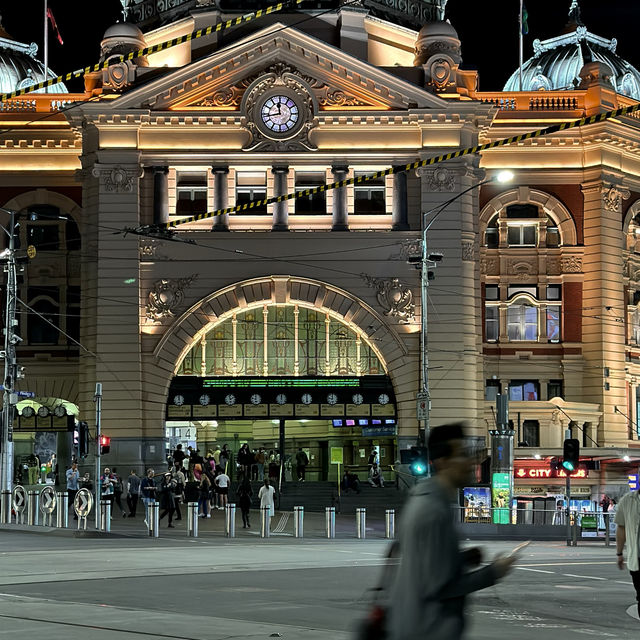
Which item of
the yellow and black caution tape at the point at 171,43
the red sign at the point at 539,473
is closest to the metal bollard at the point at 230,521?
the red sign at the point at 539,473

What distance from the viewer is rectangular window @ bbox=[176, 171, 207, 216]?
6306 centimetres

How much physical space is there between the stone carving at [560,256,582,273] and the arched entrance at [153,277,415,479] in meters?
10.2

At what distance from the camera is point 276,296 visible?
6247cm

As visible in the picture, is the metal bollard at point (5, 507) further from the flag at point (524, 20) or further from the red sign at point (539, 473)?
the flag at point (524, 20)

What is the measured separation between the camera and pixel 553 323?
222ft

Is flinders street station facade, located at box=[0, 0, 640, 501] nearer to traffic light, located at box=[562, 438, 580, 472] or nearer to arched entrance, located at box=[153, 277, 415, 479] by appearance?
arched entrance, located at box=[153, 277, 415, 479]

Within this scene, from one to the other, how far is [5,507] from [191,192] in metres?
23.3

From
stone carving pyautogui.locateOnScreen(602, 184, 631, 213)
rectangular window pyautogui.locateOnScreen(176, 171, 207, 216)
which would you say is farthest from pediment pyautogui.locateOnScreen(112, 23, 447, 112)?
stone carving pyautogui.locateOnScreen(602, 184, 631, 213)

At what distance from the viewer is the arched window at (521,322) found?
223 feet

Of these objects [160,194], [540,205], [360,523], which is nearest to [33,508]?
[360,523]

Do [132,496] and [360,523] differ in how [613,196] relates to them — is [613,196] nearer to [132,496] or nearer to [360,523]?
[132,496]

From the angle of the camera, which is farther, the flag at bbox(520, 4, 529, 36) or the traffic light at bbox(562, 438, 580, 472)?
the flag at bbox(520, 4, 529, 36)

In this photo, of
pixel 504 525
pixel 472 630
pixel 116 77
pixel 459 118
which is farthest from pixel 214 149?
pixel 472 630

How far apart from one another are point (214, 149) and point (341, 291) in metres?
8.46
